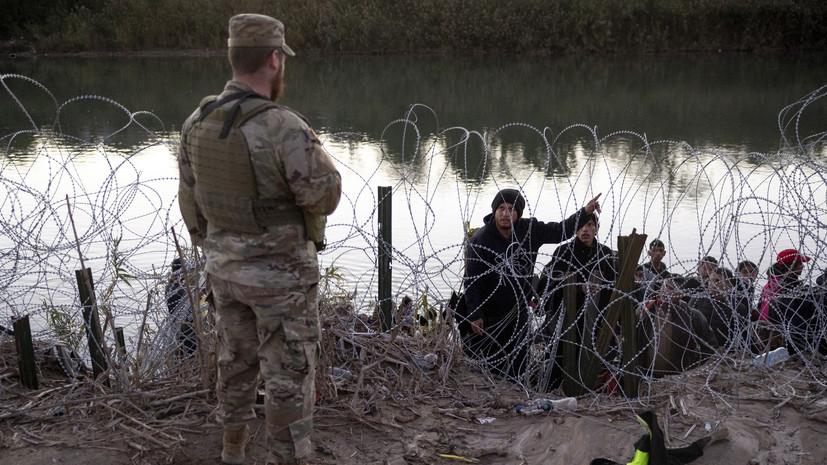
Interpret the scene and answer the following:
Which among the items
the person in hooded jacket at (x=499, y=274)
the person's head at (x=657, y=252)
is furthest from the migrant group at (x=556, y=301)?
the person's head at (x=657, y=252)

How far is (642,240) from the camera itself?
11.8 feet

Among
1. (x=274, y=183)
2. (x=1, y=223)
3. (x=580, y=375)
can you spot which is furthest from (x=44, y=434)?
(x=580, y=375)

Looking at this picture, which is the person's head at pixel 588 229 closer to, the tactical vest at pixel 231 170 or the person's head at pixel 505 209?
the person's head at pixel 505 209

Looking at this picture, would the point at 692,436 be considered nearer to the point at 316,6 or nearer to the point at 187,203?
the point at 187,203

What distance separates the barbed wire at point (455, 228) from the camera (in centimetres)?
371

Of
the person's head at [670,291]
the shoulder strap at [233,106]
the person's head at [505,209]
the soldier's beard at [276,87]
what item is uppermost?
the soldier's beard at [276,87]

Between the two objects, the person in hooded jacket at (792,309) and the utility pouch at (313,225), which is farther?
the person in hooded jacket at (792,309)

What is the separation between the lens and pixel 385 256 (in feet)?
13.8

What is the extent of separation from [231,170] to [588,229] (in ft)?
8.43

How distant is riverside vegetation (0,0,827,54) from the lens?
2377cm

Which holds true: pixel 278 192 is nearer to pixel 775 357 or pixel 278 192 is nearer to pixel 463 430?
pixel 463 430

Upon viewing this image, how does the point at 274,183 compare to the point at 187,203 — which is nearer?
the point at 274,183

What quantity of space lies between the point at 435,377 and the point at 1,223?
206cm

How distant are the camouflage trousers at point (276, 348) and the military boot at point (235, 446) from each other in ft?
0.80
